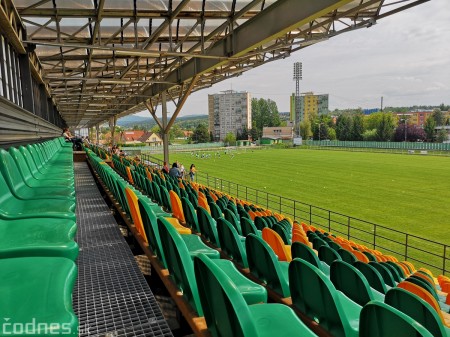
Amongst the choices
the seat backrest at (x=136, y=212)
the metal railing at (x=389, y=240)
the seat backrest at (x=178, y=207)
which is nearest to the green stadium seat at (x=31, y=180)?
the seat backrest at (x=136, y=212)

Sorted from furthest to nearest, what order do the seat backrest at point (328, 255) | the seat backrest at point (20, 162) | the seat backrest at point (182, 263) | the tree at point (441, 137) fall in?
the tree at point (441, 137) < the seat backrest at point (328, 255) < the seat backrest at point (20, 162) < the seat backrest at point (182, 263)

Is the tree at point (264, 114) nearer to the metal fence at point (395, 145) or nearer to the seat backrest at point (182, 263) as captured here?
the metal fence at point (395, 145)

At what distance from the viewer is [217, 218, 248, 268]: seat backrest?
3006 millimetres

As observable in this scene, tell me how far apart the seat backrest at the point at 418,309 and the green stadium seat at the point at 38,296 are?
6.25 feet

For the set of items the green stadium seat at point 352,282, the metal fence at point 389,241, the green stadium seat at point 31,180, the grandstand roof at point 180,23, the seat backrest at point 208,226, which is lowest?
the metal fence at point 389,241

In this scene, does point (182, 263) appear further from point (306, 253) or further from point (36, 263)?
point (306, 253)

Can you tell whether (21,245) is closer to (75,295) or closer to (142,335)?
(142,335)

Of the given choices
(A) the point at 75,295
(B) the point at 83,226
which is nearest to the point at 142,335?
(A) the point at 75,295

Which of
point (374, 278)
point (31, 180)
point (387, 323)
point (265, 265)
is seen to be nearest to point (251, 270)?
point (265, 265)

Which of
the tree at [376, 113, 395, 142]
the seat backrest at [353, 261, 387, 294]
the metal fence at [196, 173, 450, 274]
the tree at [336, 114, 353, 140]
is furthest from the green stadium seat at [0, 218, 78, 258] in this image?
the tree at [336, 114, 353, 140]

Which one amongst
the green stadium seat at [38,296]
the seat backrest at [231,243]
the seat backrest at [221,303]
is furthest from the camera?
the seat backrest at [231,243]

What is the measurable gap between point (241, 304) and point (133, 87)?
21.8 metres

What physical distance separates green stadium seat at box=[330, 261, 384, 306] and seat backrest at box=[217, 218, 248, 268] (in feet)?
2.38

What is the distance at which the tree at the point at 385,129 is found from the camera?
8344cm
